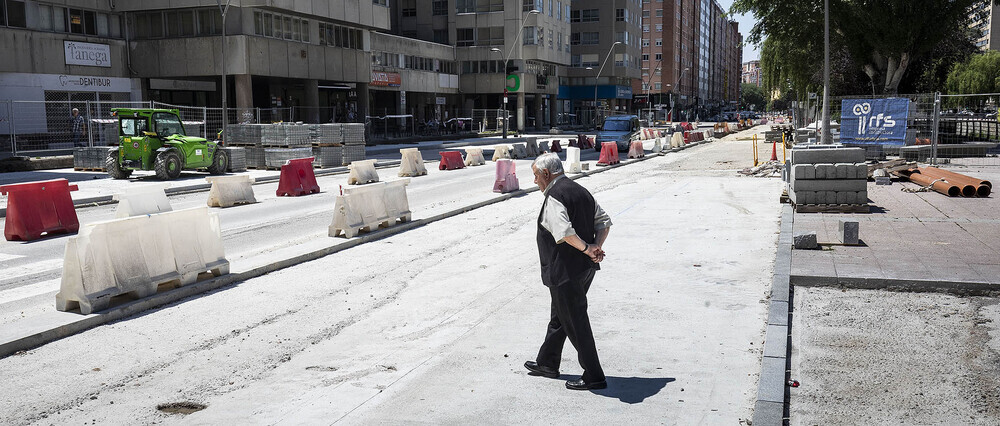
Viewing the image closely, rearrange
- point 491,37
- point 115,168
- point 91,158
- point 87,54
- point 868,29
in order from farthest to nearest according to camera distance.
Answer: point 491,37 → point 87,54 → point 868,29 → point 91,158 → point 115,168

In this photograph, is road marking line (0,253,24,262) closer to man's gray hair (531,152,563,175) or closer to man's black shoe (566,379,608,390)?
man's gray hair (531,152,563,175)

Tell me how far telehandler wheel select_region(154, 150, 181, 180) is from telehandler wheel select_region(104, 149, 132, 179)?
1.13m

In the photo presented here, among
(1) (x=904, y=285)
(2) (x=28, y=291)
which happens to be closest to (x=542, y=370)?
(1) (x=904, y=285)

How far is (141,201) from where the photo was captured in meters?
12.5

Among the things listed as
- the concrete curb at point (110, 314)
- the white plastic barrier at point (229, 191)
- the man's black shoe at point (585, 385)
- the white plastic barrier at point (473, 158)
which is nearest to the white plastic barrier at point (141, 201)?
the concrete curb at point (110, 314)

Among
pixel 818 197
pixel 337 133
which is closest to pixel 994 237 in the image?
pixel 818 197

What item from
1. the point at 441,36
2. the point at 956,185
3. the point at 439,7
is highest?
the point at 439,7

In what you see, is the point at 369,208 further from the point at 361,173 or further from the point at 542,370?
the point at 361,173

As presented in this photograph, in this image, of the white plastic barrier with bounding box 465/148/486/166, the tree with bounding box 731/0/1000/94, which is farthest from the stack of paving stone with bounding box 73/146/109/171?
the tree with bounding box 731/0/1000/94

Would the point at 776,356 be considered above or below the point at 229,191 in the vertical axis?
below

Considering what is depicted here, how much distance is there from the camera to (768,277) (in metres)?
9.36

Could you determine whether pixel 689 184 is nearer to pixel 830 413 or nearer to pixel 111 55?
pixel 830 413

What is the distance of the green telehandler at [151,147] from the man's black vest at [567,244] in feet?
67.0

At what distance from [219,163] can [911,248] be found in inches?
825
